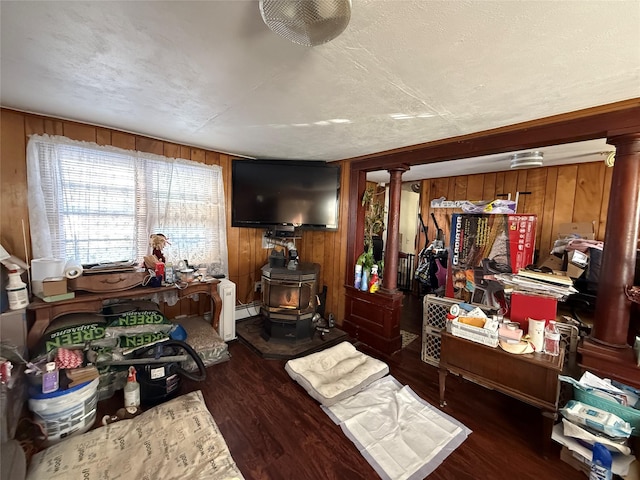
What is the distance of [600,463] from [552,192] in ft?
10.1

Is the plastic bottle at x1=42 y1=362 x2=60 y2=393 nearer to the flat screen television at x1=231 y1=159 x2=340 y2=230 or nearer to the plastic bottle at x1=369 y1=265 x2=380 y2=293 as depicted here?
the flat screen television at x1=231 y1=159 x2=340 y2=230

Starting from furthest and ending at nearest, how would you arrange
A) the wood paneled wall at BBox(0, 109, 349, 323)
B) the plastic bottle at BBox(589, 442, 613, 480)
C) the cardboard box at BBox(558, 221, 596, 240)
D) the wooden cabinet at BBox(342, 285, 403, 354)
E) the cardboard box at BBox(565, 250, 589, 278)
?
the cardboard box at BBox(558, 221, 596, 240) < the wooden cabinet at BBox(342, 285, 403, 354) < the cardboard box at BBox(565, 250, 589, 278) < the wood paneled wall at BBox(0, 109, 349, 323) < the plastic bottle at BBox(589, 442, 613, 480)

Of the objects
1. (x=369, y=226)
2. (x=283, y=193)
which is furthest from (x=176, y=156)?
(x=369, y=226)

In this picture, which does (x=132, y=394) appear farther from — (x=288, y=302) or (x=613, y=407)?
(x=613, y=407)

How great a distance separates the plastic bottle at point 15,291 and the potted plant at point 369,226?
287 centimetres

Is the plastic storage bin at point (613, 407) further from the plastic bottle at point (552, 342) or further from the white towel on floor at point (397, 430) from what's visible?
the white towel on floor at point (397, 430)

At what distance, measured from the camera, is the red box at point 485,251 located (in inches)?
86.7

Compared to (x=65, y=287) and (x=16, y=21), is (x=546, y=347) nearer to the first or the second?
(x=16, y=21)

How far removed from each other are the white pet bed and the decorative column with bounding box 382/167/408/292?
2.74 feet

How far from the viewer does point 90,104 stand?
186 centimetres

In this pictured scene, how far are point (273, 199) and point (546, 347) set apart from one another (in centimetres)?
283

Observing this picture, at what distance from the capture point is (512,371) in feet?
5.64

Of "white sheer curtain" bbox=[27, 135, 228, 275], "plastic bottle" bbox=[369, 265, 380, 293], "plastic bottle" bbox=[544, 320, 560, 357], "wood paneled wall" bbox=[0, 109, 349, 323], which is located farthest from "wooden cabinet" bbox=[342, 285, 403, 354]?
"white sheer curtain" bbox=[27, 135, 228, 275]

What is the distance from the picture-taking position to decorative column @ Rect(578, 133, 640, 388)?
60.1 inches
